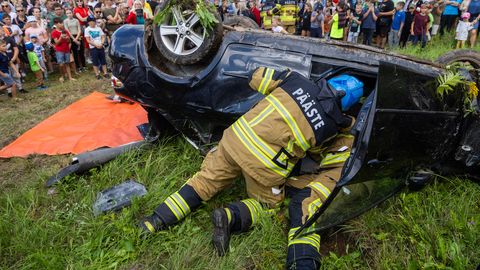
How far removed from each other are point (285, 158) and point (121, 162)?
72.1 inches

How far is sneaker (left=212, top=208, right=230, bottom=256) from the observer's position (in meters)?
2.35

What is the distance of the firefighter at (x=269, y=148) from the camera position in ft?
7.55

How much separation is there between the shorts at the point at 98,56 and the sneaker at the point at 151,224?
21.5ft

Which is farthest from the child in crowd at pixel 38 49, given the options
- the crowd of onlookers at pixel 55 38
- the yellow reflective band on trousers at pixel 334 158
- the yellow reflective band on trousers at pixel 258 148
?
the yellow reflective band on trousers at pixel 334 158

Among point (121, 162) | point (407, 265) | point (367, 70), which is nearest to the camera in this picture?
point (407, 265)

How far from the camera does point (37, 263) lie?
234 centimetres

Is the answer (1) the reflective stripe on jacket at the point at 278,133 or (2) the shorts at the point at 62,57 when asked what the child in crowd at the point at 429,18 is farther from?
(2) the shorts at the point at 62,57

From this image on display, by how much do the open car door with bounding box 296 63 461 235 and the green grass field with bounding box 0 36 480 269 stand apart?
0.82ft

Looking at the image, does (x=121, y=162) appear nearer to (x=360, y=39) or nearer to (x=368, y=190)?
(x=368, y=190)

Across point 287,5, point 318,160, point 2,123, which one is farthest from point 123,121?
point 287,5

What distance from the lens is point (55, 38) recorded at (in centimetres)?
794

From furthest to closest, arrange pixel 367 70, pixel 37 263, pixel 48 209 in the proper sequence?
pixel 48 209, pixel 367 70, pixel 37 263

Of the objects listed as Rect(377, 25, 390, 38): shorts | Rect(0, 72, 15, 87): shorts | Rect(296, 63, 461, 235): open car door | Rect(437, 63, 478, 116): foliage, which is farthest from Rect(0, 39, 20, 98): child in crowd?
Rect(377, 25, 390, 38): shorts

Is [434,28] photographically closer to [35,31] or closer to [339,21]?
[339,21]
